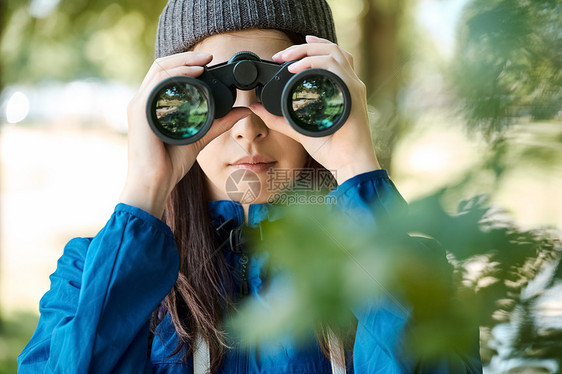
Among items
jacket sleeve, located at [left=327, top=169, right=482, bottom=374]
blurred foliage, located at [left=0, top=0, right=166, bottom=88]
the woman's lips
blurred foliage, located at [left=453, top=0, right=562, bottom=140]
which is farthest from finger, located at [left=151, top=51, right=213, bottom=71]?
blurred foliage, located at [left=0, top=0, right=166, bottom=88]

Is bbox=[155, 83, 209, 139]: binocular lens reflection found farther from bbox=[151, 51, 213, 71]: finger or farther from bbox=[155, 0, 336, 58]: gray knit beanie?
bbox=[155, 0, 336, 58]: gray knit beanie

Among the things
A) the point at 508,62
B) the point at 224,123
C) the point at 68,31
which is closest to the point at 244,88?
the point at 224,123

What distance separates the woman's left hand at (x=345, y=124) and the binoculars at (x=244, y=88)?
0.03 meters

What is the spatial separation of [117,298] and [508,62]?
697 mm

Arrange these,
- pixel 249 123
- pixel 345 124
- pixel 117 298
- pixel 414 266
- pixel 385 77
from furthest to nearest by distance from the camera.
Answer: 1. pixel 249 123
2. pixel 345 124
3. pixel 117 298
4. pixel 385 77
5. pixel 414 266

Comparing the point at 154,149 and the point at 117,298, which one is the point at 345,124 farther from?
the point at 117,298

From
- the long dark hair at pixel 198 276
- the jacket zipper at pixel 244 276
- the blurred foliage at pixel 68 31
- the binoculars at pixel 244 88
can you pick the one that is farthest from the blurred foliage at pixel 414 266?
the blurred foliage at pixel 68 31

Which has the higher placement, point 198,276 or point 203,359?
point 198,276

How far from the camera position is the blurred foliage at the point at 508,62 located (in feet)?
1.24

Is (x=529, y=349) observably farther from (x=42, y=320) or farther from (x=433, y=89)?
(x=42, y=320)

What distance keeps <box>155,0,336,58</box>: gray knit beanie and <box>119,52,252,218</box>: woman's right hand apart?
198mm

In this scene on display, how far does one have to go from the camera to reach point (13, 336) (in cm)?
337

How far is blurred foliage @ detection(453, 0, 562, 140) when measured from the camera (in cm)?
38

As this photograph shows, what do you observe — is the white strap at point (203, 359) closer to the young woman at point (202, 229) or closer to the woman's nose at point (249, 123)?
the young woman at point (202, 229)
